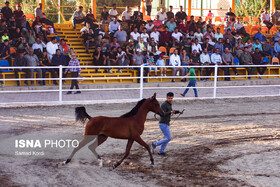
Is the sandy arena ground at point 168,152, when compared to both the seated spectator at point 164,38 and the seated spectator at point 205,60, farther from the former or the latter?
the seated spectator at point 164,38

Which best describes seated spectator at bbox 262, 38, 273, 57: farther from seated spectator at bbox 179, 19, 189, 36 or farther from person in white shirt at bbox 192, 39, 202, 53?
seated spectator at bbox 179, 19, 189, 36

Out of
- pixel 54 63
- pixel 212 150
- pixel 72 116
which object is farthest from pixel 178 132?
pixel 54 63

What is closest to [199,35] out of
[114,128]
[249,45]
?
[249,45]

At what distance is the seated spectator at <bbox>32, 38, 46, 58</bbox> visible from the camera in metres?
18.3

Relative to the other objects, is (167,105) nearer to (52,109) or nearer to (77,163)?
(77,163)

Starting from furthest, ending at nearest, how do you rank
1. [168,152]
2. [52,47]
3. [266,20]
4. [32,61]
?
[266,20]
[52,47]
[32,61]
[168,152]

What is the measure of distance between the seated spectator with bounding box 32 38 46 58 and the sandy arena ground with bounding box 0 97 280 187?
15.2ft

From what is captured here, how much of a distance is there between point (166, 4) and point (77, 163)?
103ft

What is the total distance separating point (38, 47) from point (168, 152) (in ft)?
34.8

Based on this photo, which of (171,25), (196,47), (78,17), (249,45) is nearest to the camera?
(196,47)

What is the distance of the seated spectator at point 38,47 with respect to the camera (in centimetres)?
1834

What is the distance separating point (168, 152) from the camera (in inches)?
380

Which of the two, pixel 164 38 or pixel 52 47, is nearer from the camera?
pixel 52 47

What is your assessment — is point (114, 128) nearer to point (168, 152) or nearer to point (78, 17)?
point (168, 152)
